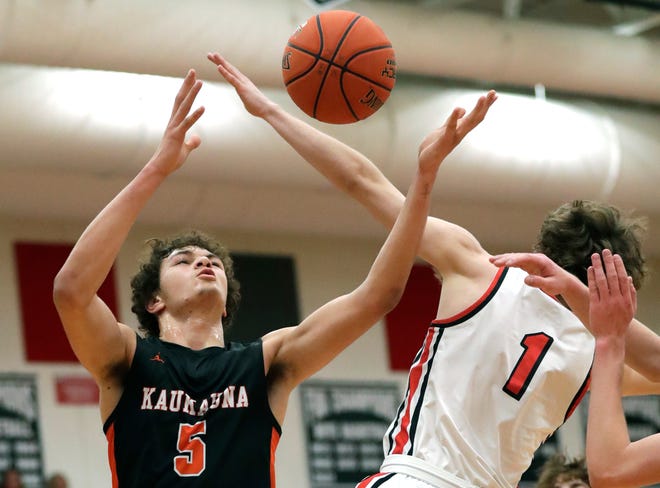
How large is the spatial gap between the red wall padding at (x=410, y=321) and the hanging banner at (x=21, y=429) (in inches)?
165

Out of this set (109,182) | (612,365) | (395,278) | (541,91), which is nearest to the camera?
(612,365)

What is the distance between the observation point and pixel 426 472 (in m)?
4.39

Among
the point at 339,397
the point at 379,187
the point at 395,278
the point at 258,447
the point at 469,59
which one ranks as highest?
the point at 469,59

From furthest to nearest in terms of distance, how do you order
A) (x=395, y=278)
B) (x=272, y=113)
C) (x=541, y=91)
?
(x=541, y=91) < (x=272, y=113) < (x=395, y=278)

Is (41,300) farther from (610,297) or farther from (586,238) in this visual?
(610,297)

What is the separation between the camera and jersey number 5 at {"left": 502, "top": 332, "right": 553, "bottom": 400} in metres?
4.49

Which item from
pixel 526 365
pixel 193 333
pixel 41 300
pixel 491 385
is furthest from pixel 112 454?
pixel 41 300

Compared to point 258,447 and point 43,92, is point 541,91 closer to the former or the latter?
point 43,92

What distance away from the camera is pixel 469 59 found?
446 inches

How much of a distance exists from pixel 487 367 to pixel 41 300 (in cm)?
865

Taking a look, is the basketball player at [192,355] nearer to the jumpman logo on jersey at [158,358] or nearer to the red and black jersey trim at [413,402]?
the jumpman logo on jersey at [158,358]

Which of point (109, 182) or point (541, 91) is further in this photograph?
point (541, 91)

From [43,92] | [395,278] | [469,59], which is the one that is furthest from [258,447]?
[469,59]

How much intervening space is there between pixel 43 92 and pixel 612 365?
7.19 m
